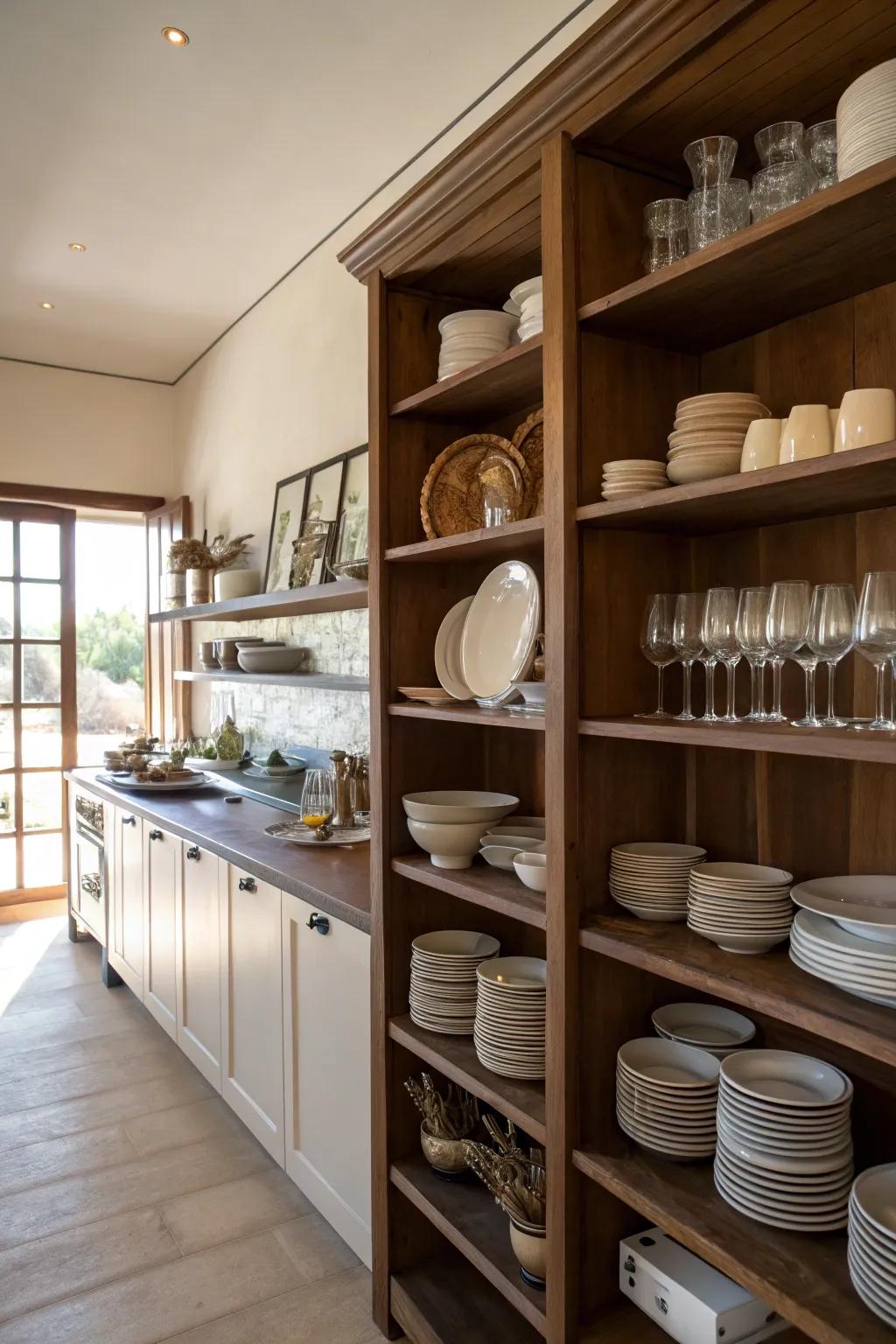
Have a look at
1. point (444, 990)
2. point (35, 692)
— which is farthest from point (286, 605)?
point (35, 692)

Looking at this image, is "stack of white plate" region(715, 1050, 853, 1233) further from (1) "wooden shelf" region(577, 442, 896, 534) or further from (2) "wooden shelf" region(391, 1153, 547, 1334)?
(1) "wooden shelf" region(577, 442, 896, 534)

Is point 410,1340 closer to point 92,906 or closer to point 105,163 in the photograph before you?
point 92,906

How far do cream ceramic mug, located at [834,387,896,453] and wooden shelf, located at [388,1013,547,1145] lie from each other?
1.14 m

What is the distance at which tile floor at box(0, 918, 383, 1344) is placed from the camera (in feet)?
6.54

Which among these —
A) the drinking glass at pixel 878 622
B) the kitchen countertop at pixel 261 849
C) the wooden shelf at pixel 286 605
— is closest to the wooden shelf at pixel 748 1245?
the drinking glass at pixel 878 622

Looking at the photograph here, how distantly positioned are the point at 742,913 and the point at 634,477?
653 mm

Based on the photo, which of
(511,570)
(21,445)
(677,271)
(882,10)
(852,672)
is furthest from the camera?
(21,445)

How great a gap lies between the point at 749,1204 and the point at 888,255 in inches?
50.6

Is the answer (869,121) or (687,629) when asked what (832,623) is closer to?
(687,629)

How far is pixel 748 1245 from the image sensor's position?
3.86 feet

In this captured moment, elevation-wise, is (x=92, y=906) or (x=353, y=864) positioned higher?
(x=353, y=864)

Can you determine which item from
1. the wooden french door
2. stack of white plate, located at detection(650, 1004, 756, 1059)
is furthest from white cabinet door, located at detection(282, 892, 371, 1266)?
the wooden french door

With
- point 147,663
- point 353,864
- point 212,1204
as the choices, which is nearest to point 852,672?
point 353,864

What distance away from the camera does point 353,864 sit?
2445 mm
